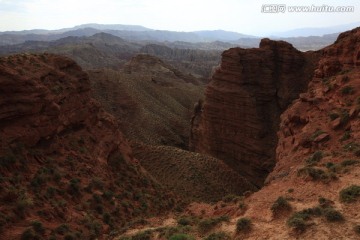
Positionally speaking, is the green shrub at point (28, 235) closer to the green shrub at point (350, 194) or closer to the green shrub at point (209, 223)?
the green shrub at point (209, 223)

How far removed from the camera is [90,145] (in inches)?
1044

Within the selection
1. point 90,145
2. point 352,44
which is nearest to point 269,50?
point 352,44

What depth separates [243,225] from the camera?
13.2m

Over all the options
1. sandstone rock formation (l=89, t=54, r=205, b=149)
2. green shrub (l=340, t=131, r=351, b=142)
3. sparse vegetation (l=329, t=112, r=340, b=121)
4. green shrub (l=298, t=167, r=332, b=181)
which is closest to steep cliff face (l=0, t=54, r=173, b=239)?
green shrub (l=298, t=167, r=332, b=181)

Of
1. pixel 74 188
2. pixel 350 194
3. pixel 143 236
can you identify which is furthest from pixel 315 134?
pixel 74 188

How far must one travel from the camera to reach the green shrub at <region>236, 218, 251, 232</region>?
42.9 feet

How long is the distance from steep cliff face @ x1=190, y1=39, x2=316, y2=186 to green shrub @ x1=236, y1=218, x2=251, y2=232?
99.0ft

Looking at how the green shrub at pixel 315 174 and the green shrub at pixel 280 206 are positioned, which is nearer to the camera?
the green shrub at pixel 280 206

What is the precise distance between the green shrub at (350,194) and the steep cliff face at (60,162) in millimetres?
10949

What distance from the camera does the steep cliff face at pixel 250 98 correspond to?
44344 mm

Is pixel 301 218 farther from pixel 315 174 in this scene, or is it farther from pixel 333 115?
pixel 333 115

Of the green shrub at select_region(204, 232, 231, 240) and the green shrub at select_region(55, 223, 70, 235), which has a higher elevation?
the green shrub at select_region(204, 232, 231, 240)

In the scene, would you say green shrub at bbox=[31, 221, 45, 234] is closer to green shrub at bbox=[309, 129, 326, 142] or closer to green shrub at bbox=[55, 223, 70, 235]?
green shrub at bbox=[55, 223, 70, 235]

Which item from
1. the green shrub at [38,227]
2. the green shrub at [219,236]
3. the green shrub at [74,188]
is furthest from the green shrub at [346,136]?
the green shrub at [38,227]
